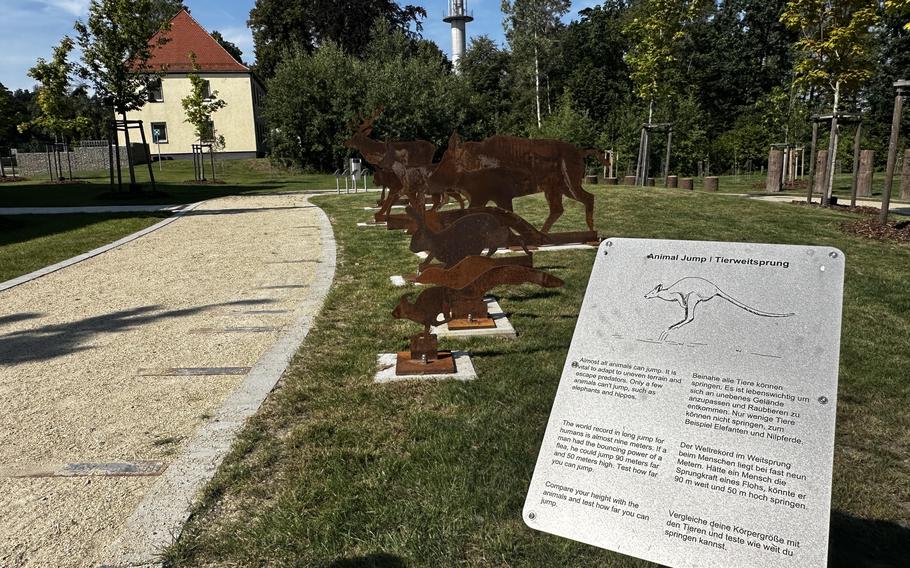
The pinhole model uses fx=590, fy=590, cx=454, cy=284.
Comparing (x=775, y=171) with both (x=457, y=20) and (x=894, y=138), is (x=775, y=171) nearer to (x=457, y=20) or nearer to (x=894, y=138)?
(x=894, y=138)

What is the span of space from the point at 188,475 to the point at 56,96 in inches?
1165

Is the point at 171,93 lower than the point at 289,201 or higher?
higher

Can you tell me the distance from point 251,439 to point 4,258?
8.59m

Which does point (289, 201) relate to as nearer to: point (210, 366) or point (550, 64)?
point (210, 366)

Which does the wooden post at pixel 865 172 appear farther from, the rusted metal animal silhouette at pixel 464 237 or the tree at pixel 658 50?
the rusted metal animal silhouette at pixel 464 237

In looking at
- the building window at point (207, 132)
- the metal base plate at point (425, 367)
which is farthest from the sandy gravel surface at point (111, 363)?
the building window at point (207, 132)

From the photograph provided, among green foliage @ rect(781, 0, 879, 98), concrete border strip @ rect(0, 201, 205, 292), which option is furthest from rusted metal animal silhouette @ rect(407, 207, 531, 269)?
green foliage @ rect(781, 0, 879, 98)

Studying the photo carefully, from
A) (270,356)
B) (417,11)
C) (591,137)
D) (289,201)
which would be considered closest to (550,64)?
(417,11)

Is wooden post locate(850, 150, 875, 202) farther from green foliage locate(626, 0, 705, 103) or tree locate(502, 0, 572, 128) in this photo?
tree locate(502, 0, 572, 128)

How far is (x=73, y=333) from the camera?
18.7 ft

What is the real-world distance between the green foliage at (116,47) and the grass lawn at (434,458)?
17251 millimetres

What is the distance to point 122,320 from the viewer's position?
6113mm

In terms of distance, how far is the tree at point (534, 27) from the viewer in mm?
41219

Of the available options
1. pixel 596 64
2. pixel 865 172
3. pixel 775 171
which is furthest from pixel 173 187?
pixel 596 64
